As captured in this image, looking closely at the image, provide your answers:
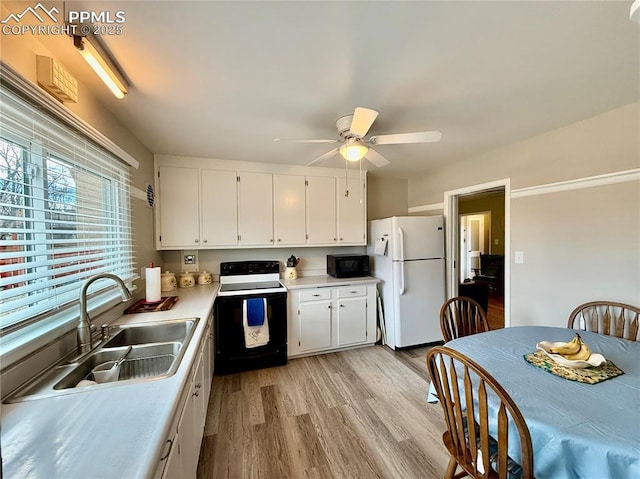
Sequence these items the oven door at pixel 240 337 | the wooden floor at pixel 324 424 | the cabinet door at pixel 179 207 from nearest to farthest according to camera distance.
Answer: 1. the wooden floor at pixel 324 424
2. the oven door at pixel 240 337
3. the cabinet door at pixel 179 207

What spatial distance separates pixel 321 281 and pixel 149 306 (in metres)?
1.76

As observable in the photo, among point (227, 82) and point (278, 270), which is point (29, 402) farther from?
point (278, 270)

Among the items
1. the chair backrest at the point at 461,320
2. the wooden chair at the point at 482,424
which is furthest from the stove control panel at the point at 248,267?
the wooden chair at the point at 482,424

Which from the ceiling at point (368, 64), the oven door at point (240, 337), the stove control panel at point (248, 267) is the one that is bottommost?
the oven door at point (240, 337)

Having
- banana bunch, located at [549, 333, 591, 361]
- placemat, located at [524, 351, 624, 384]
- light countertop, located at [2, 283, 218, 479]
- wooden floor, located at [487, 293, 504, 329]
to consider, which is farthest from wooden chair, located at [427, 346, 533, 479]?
wooden floor, located at [487, 293, 504, 329]

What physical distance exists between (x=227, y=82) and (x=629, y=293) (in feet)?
10.0

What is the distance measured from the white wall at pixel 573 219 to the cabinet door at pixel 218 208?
9.31 ft

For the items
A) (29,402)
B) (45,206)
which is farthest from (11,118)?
(29,402)

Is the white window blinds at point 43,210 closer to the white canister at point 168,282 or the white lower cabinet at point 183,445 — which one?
the white lower cabinet at point 183,445

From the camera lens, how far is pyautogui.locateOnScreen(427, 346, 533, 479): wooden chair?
0.96 meters

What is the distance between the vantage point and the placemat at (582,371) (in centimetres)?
123

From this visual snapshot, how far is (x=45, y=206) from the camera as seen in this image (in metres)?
1.26

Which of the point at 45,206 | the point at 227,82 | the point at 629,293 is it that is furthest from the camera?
the point at 629,293

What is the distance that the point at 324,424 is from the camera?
78.4 inches
